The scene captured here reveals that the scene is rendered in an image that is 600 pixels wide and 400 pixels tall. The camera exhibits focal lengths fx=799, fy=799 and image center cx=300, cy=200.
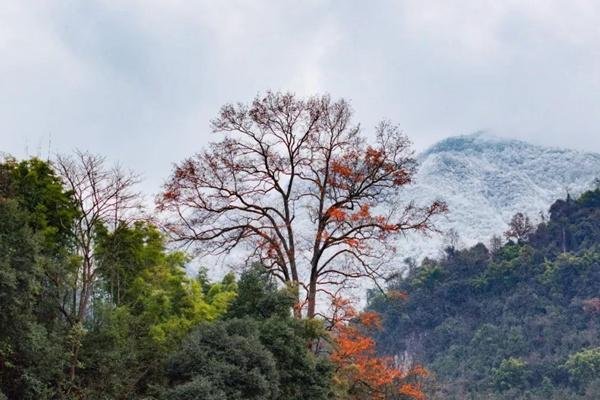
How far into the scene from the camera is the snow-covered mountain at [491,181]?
11950 centimetres

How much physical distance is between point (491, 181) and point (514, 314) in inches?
2673

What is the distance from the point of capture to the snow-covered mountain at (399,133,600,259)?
392 feet

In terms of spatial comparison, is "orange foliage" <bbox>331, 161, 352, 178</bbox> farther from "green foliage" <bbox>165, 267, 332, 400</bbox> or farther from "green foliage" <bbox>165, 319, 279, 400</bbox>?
"green foliage" <bbox>165, 319, 279, 400</bbox>

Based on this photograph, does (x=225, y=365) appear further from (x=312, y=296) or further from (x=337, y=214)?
(x=337, y=214)

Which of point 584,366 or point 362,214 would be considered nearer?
point 362,214

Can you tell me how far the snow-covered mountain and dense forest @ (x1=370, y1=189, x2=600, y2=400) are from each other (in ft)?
117

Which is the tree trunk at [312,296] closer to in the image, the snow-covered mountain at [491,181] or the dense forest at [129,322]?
the dense forest at [129,322]

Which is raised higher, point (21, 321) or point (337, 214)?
point (337, 214)

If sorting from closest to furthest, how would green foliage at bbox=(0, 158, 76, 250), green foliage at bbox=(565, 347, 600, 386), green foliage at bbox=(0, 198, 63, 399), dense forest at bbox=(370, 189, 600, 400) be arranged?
green foliage at bbox=(0, 198, 63, 399), green foliage at bbox=(0, 158, 76, 250), green foliage at bbox=(565, 347, 600, 386), dense forest at bbox=(370, 189, 600, 400)

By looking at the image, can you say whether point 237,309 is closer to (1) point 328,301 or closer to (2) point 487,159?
(1) point 328,301

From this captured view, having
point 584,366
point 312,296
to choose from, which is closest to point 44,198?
point 312,296


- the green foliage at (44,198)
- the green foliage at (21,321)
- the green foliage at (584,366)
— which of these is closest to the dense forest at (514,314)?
the green foliage at (584,366)

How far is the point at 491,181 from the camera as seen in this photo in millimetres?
133375

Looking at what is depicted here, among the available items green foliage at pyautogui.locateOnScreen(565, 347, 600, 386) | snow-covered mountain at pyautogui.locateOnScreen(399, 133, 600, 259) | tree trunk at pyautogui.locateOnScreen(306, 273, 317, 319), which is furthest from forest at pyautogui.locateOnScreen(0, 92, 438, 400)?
snow-covered mountain at pyautogui.locateOnScreen(399, 133, 600, 259)
